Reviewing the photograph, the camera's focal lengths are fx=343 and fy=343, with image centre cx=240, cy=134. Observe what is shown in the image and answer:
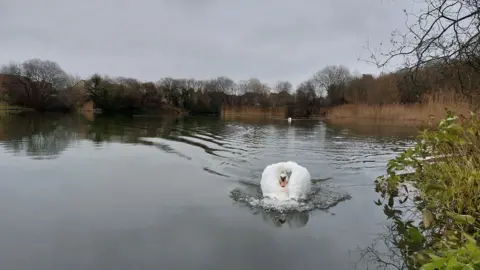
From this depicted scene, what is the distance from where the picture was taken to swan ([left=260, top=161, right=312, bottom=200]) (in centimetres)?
643

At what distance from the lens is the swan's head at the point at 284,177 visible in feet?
21.5

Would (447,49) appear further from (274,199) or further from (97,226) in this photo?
(97,226)

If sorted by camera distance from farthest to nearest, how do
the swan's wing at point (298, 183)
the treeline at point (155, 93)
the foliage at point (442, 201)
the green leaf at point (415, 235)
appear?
the treeline at point (155, 93), the swan's wing at point (298, 183), the green leaf at point (415, 235), the foliage at point (442, 201)

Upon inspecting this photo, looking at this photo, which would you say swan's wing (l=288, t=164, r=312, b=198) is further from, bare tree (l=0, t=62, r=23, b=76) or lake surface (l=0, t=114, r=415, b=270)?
bare tree (l=0, t=62, r=23, b=76)

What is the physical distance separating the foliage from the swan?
1518 millimetres

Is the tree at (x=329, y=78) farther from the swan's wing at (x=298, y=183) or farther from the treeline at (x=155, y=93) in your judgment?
the swan's wing at (x=298, y=183)

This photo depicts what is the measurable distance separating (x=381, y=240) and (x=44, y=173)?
7.49 meters

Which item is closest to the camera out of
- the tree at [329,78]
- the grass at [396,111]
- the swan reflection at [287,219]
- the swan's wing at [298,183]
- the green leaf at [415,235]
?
the green leaf at [415,235]

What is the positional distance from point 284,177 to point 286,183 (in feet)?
0.41

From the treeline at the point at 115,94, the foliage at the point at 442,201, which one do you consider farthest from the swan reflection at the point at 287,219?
the treeline at the point at 115,94

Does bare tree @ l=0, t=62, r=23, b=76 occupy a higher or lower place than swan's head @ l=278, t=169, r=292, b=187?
higher

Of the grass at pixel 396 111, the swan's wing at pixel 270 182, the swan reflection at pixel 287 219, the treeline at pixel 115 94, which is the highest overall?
the treeline at pixel 115 94

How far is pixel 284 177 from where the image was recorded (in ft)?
21.7

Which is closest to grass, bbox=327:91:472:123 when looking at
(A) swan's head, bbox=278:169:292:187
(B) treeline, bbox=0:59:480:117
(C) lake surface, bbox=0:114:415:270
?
(B) treeline, bbox=0:59:480:117
